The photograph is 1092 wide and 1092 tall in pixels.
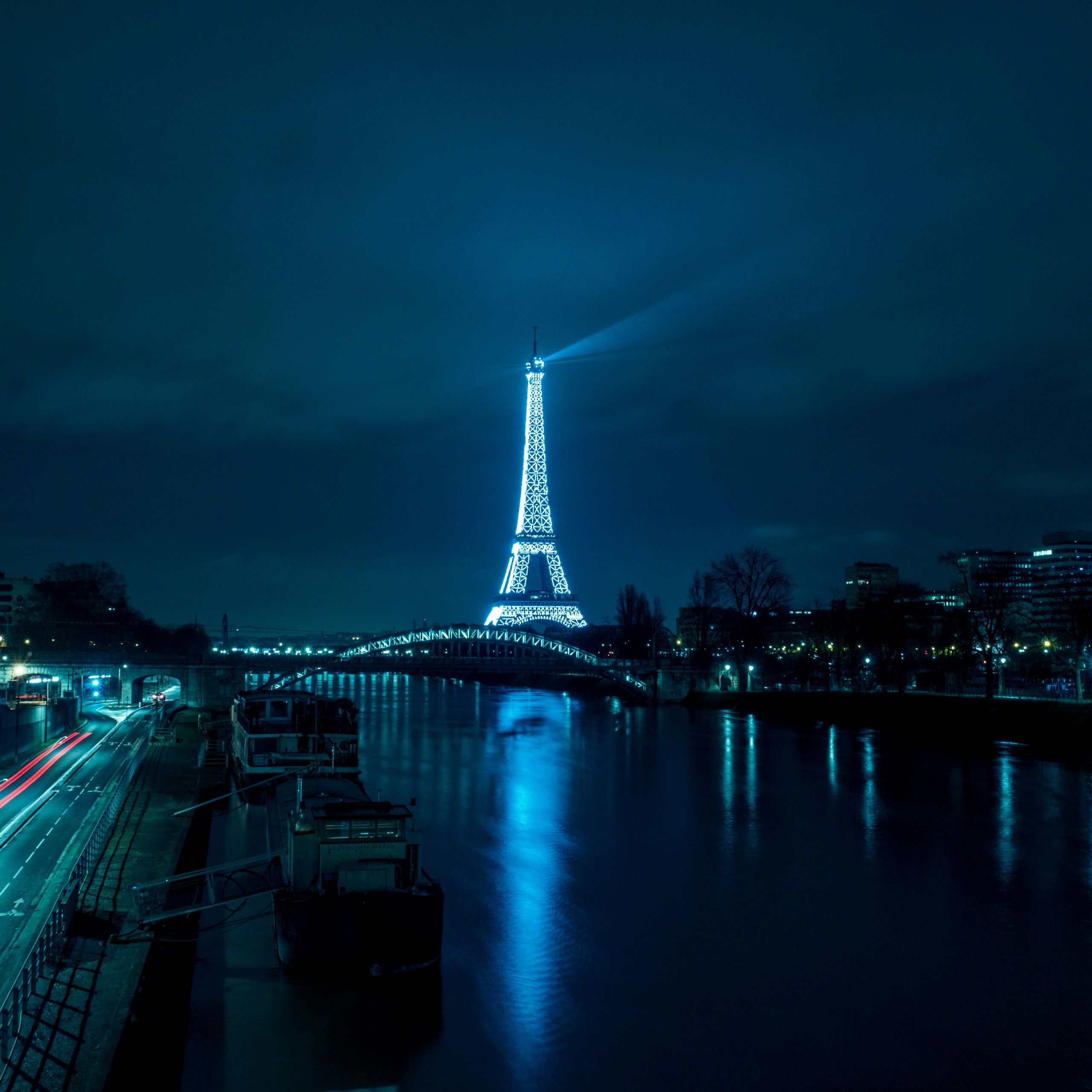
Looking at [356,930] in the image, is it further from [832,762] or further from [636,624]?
[636,624]

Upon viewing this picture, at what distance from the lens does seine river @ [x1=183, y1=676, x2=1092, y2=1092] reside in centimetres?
1135

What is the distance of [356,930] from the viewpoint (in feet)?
41.6

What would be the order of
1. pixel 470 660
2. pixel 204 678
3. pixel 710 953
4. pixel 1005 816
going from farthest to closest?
pixel 204 678, pixel 470 660, pixel 1005 816, pixel 710 953

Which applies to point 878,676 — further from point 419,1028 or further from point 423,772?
point 419,1028

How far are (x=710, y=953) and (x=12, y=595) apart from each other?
114343 millimetres

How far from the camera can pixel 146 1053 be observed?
401 inches

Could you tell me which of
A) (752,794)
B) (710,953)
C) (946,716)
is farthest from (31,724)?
(946,716)

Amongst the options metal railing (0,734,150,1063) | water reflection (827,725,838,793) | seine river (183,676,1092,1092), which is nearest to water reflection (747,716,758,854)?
seine river (183,676,1092,1092)

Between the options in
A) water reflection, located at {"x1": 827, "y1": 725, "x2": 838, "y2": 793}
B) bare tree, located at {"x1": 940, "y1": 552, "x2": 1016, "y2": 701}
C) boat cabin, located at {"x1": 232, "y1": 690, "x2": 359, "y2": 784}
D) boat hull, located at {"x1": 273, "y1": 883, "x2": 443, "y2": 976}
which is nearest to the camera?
boat hull, located at {"x1": 273, "y1": 883, "x2": 443, "y2": 976}

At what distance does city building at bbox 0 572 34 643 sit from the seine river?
83898 mm

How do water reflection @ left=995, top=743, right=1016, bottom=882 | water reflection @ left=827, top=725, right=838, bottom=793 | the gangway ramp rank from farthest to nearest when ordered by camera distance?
1. water reflection @ left=827, top=725, right=838, bottom=793
2. water reflection @ left=995, top=743, right=1016, bottom=882
3. the gangway ramp

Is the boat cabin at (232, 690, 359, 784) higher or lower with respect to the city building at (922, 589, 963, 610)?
lower

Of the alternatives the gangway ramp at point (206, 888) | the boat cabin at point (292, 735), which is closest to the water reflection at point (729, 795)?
the boat cabin at point (292, 735)

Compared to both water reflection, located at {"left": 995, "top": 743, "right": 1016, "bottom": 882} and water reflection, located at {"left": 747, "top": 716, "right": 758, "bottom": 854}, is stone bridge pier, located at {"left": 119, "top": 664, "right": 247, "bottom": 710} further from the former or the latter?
water reflection, located at {"left": 995, "top": 743, "right": 1016, "bottom": 882}
